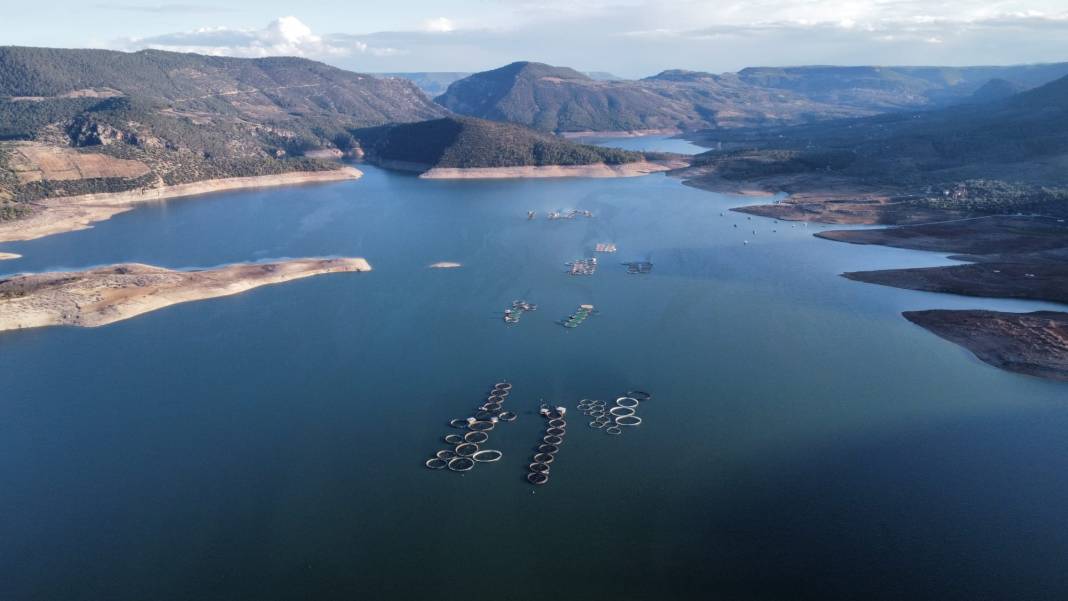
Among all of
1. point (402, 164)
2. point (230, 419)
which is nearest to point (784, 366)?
point (230, 419)

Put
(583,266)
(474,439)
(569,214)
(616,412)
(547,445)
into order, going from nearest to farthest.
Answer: (547,445) → (474,439) → (616,412) → (583,266) → (569,214)

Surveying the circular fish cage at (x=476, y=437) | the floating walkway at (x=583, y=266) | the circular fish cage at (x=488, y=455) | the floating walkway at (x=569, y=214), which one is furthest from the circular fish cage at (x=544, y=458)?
the floating walkway at (x=569, y=214)

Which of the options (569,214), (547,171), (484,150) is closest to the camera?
(569,214)

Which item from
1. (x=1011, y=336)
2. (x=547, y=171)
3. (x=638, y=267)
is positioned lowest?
(x=1011, y=336)

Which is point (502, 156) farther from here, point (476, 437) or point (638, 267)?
point (476, 437)

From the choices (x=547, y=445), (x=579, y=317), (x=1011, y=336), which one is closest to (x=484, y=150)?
(x=579, y=317)

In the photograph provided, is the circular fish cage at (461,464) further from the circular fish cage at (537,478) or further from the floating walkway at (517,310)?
the floating walkway at (517,310)
